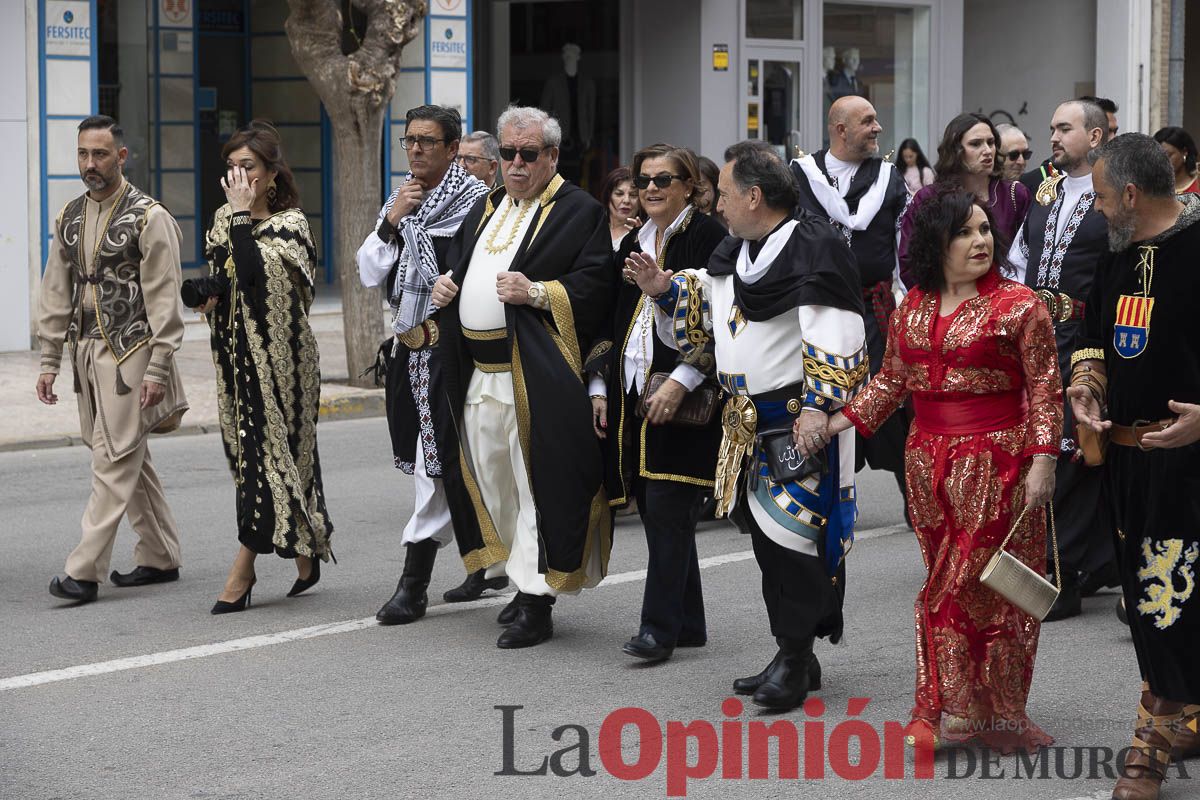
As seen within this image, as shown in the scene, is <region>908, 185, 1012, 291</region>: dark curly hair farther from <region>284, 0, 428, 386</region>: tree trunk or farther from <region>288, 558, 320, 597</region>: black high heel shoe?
<region>284, 0, 428, 386</region>: tree trunk

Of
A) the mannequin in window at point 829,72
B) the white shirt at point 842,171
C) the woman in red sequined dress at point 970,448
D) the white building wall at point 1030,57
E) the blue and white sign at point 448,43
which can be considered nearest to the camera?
the woman in red sequined dress at point 970,448

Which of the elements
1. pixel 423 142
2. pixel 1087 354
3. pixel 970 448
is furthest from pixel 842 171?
pixel 970 448

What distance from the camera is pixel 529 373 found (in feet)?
21.7

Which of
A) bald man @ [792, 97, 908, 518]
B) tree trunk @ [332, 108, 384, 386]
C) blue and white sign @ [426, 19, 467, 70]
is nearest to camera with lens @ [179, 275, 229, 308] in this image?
bald man @ [792, 97, 908, 518]

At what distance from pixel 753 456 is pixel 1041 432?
1103 mm

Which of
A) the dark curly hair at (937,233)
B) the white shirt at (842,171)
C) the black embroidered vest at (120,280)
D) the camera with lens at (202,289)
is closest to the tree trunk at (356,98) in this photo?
the white shirt at (842,171)

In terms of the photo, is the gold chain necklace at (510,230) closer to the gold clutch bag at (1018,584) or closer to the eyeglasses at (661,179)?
the eyeglasses at (661,179)

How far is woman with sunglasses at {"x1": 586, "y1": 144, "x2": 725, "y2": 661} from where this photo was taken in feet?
20.9

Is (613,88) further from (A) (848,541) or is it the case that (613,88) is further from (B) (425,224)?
(A) (848,541)

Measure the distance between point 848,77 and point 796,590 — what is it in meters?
17.6

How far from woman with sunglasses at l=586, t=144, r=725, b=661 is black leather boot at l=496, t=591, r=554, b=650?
1.54 ft

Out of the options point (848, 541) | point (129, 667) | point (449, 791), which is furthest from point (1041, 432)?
point (129, 667)

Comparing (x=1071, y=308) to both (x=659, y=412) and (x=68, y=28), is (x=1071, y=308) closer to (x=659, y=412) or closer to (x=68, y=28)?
(x=659, y=412)

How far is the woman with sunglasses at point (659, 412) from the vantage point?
6359 millimetres
